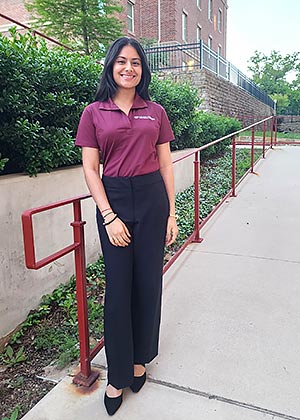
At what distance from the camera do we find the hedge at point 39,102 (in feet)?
8.45

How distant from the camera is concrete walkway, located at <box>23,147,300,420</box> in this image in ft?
5.64

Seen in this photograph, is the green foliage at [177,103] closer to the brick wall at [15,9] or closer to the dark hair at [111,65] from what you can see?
the dark hair at [111,65]

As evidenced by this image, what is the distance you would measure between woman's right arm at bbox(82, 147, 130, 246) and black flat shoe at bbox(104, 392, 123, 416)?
2.34 feet

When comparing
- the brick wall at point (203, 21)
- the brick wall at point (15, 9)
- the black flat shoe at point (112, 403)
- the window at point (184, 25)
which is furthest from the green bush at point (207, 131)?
the window at point (184, 25)

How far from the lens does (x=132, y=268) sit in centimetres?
169

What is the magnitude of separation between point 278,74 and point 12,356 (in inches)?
1356

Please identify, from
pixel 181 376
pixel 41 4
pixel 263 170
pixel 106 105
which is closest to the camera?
pixel 106 105

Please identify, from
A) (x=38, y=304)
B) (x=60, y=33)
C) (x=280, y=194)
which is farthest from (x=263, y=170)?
(x=60, y=33)

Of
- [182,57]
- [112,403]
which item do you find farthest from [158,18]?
[112,403]

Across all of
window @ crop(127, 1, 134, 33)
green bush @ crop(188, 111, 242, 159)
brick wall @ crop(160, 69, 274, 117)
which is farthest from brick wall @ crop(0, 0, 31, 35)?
green bush @ crop(188, 111, 242, 159)

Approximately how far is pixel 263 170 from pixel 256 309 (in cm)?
533

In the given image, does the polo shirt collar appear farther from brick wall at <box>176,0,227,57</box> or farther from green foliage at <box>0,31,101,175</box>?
brick wall at <box>176,0,227,57</box>

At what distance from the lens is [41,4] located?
10.2 meters

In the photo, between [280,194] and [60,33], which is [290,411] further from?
[60,33]
